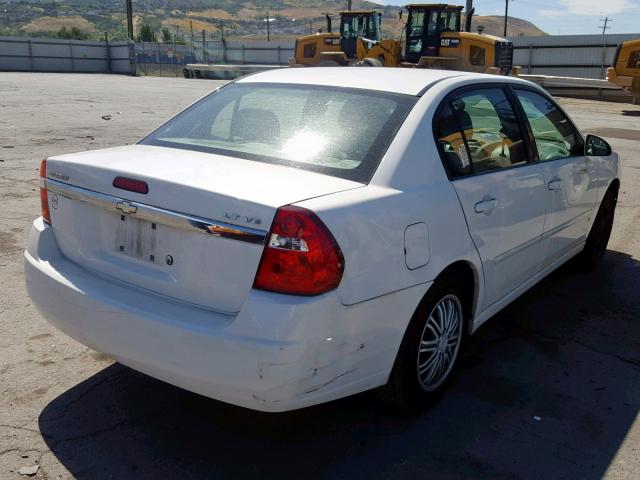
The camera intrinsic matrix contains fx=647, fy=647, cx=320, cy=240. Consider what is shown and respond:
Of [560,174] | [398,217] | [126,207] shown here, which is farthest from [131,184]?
[560,174]

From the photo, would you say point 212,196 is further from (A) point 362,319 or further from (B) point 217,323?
(A) point 362,319

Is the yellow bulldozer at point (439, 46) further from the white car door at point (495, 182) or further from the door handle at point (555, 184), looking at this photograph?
the white car door at point (495, 182)

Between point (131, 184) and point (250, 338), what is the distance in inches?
34.6

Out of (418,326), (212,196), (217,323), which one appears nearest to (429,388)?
(418,326)

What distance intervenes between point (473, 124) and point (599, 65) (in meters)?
32.9

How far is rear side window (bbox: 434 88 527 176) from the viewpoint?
131 inches

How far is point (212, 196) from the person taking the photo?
8.42ft

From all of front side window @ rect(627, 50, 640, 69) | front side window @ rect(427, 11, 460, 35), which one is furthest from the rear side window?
front side window @ rect(427, 11, 460, 35)

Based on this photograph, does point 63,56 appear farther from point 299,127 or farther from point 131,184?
point 131,184

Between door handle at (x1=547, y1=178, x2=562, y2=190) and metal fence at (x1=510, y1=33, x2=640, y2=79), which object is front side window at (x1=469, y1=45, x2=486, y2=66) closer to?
metal fence at (x1=510, y1=33, x2=640, y2=79)

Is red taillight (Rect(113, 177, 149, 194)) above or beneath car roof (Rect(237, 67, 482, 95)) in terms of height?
beneath

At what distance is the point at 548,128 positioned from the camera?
4.50 meters

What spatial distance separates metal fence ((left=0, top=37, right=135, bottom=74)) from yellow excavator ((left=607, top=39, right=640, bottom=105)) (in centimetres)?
3484

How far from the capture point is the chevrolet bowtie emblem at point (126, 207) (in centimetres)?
273
